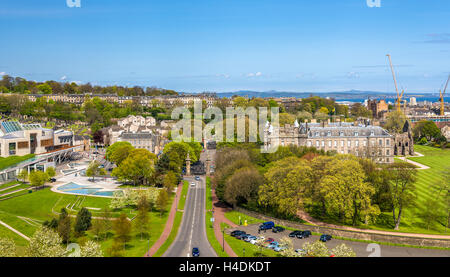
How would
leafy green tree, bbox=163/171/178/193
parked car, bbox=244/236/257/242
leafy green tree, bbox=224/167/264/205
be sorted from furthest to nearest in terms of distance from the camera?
leafy green tree, bbox=163/171/178/193
leafy green tree, bbox=224/167/264/205
parked car, bbox=244/236/257/242

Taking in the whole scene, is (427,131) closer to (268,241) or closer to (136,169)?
(136,169)

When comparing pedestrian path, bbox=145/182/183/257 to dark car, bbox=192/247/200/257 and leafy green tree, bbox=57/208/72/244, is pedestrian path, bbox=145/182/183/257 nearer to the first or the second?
dark car, bbox=192/247/200/257

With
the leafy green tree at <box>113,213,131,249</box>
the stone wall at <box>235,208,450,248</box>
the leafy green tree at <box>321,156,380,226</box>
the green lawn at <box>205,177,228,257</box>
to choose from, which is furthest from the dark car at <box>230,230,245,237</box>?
the leafy green tree at <box>113,213,131,249</box>

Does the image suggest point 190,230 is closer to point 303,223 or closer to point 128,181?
point 303,223
